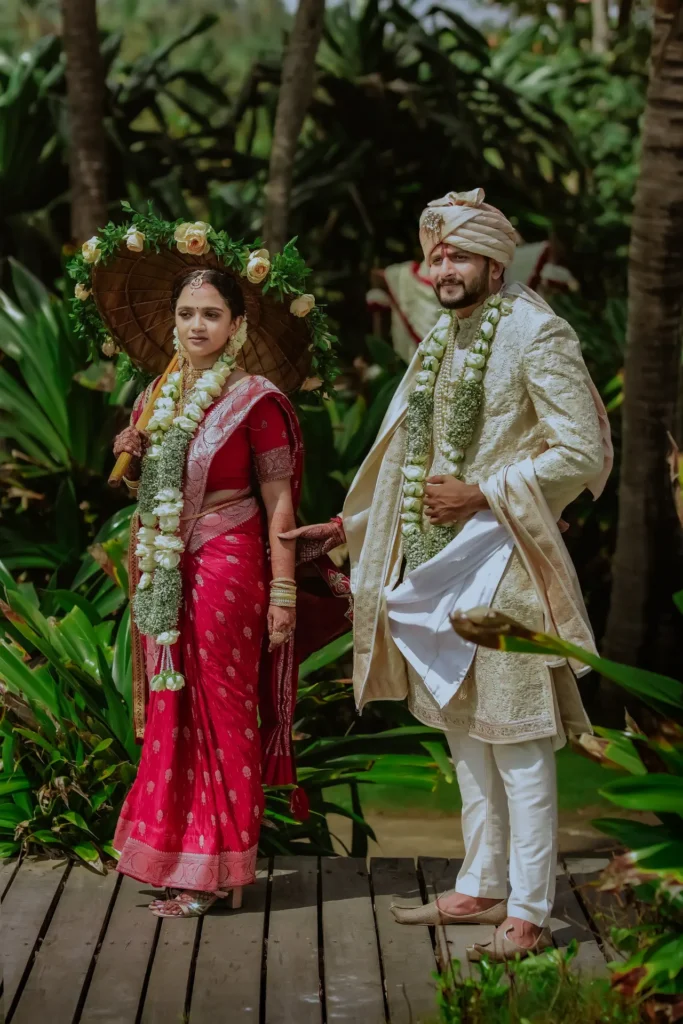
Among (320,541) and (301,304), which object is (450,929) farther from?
(301,304)

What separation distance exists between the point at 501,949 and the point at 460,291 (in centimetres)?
157

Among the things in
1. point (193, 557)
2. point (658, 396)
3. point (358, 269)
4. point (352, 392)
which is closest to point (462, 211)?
point (193, 557)

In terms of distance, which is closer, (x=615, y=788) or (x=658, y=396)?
(x=615, y=788)

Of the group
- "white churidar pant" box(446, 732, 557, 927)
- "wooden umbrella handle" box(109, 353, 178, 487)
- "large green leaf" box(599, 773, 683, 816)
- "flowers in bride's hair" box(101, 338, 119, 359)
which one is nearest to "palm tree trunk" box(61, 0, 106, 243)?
"flowers in bride's hair" box(101, 338, 119, 359)

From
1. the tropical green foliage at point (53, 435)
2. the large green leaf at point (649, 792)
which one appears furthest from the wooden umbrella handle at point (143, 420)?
the tropical green foliage at point (53, 435)

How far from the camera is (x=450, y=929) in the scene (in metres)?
3.44

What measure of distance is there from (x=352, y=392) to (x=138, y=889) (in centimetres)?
398

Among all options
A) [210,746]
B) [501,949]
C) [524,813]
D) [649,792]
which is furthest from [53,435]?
[649,792]

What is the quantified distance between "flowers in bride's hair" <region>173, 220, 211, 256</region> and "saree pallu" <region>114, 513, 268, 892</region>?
723 mm

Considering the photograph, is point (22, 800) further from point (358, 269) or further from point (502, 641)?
point (358, 269)

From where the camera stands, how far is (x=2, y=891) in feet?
12.2

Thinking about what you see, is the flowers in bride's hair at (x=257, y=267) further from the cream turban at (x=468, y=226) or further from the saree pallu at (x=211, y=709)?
the cream turban at (x=468, y=226)

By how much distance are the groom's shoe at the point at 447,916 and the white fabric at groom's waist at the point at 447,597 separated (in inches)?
22.0

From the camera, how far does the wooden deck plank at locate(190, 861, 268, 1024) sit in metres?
3.04
